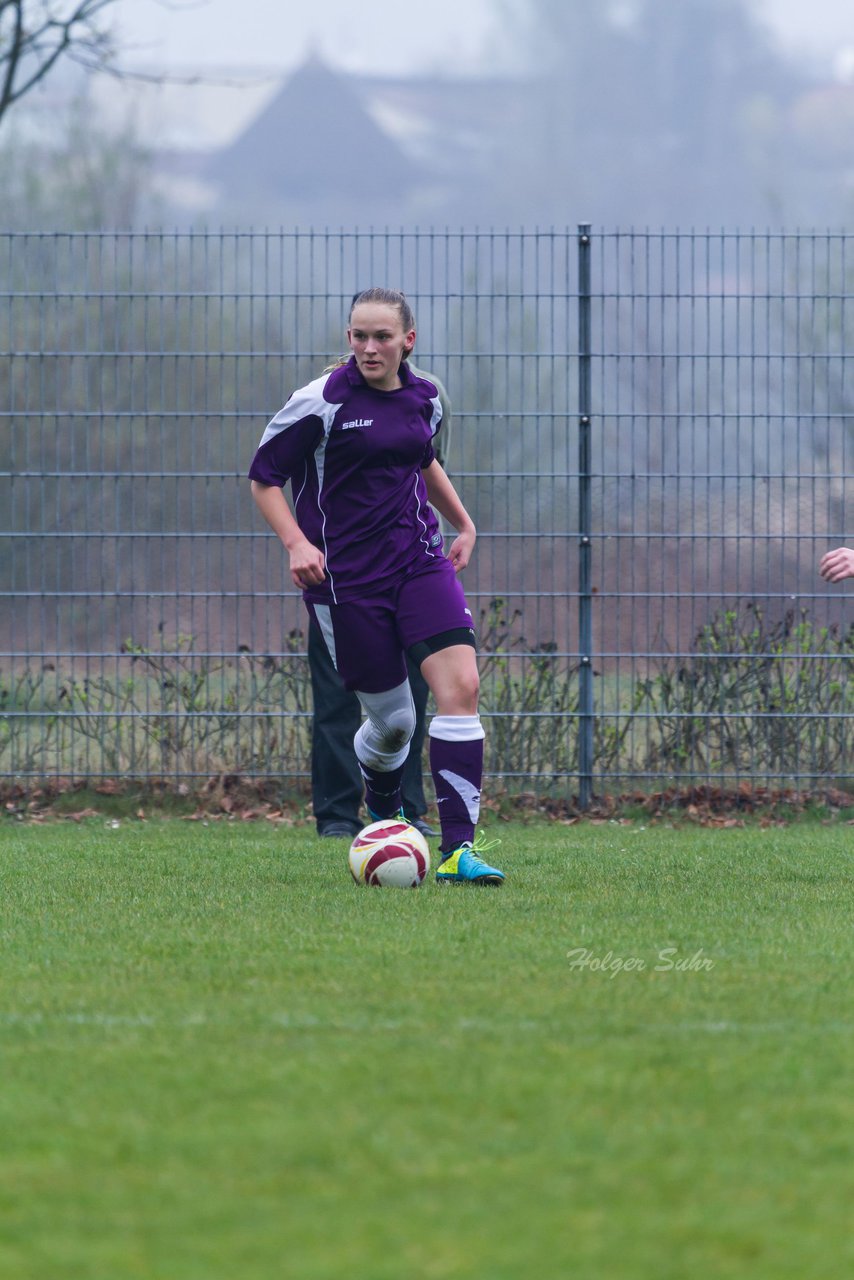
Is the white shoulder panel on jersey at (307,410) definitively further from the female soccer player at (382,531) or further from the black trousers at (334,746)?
the black trousers at (334,746)

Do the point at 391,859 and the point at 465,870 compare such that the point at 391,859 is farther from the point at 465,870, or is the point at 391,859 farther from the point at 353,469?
the point at 353,469

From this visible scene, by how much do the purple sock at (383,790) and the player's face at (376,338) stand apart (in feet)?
5.07

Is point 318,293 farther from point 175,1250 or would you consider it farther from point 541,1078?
point 175,1250

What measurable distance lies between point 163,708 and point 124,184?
1969 cm

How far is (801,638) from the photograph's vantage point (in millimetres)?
9055

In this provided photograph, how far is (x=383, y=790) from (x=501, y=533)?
93.6 inches

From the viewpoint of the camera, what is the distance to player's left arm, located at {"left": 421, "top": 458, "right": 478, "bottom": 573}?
21.7ft

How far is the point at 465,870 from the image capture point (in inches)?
241

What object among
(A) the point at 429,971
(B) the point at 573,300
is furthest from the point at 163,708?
(A) the point at 429,971

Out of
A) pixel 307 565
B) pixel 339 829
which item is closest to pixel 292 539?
pixel 307 565

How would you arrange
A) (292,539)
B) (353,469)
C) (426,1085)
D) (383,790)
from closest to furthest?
(426,1085)
(292,539)
(353,469)
(383,790)

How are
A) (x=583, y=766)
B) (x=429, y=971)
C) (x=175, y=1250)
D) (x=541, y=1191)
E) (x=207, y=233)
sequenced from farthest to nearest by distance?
(x=583, y=766) → (x=207, y=233) → (x=429, y=971) → (x=541, y=1191) → (x=175, y=1250)

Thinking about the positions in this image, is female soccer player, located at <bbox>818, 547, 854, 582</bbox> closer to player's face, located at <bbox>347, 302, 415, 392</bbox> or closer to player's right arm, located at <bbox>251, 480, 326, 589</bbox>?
player's face, located at <bbox>347, 302, 415, 392</bbox>

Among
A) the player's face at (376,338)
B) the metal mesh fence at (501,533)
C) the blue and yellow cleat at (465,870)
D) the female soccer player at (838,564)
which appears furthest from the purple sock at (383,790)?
the metal mesh fence at (501,533)
